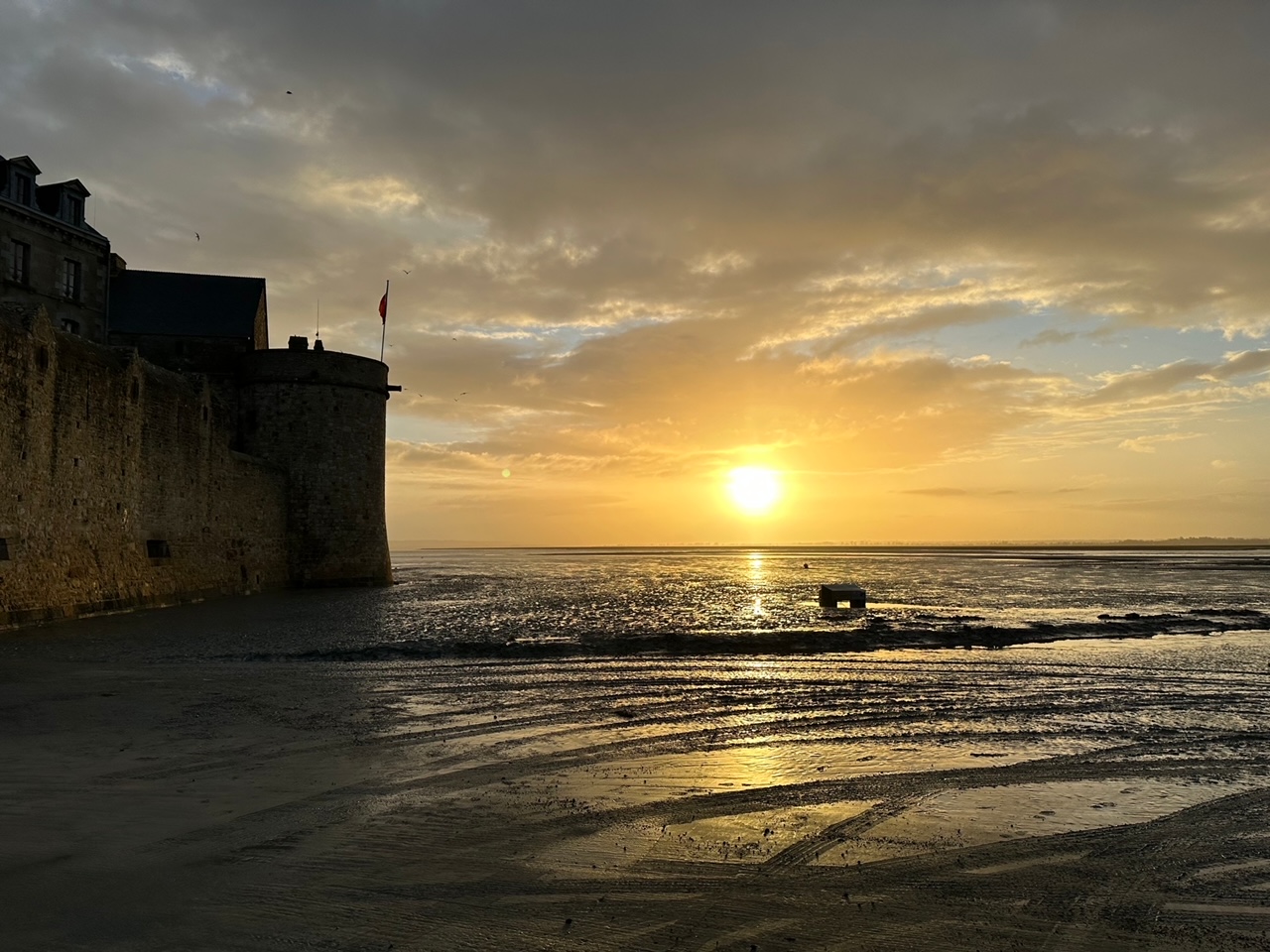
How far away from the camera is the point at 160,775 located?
660 centimetres

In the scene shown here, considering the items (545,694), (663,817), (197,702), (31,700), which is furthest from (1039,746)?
(31,700)

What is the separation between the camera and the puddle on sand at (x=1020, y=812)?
17.2 ft

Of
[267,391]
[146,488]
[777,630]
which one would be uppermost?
[267,391]

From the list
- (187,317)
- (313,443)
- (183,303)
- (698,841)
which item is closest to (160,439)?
(313,443)

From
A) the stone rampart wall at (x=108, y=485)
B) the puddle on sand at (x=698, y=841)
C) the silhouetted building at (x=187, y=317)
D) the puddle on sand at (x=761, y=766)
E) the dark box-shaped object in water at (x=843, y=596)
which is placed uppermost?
the silhouetted building at (x=187, y=317)

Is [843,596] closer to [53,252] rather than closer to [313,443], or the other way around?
[313,443]

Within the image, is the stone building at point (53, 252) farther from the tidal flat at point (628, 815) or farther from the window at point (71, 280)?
the tidal flat at point (628, 815)

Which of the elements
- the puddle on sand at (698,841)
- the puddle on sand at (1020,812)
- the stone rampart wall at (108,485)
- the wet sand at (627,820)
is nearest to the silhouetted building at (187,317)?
the stone rampart wall at (108,485)

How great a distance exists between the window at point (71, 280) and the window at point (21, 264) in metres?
1.39

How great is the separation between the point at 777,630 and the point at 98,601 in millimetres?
17507

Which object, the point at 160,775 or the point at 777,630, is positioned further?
the point at 777,630

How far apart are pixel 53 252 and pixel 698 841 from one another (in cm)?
4162

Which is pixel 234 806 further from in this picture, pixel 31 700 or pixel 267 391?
pixel 267 391

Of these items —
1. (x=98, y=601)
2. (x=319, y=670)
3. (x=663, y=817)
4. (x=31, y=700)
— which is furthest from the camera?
(x=98, y=601)
